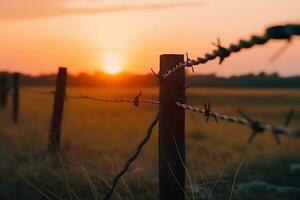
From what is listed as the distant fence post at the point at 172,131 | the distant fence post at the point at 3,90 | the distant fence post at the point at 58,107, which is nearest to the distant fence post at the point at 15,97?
the distant fence post at the point at 3,90

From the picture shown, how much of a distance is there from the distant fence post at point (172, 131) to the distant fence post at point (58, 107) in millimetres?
4660

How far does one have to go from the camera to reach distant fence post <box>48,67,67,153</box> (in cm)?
852

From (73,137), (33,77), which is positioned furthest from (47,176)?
(33,77)

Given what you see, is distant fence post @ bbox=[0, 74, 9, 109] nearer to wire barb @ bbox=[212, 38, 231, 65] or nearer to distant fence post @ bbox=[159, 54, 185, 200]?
distant fence post @ bbox=[159, 54, 185, 200]

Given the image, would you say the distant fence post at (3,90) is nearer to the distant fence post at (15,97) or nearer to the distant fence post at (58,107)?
the distant fence post at (15,97)

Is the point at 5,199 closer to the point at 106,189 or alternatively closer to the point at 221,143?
the point at 106,189

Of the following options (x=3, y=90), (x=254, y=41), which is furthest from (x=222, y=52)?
(x=3, y=90)

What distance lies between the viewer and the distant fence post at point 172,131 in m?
3.88

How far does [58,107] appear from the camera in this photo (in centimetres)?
881

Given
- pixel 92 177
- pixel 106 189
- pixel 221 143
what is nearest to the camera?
pixel 106 189

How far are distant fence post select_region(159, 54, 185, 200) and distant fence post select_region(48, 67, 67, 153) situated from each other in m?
4.66

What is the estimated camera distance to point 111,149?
10.8m

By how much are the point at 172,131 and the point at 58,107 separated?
510 cm

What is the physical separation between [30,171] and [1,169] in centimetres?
62
